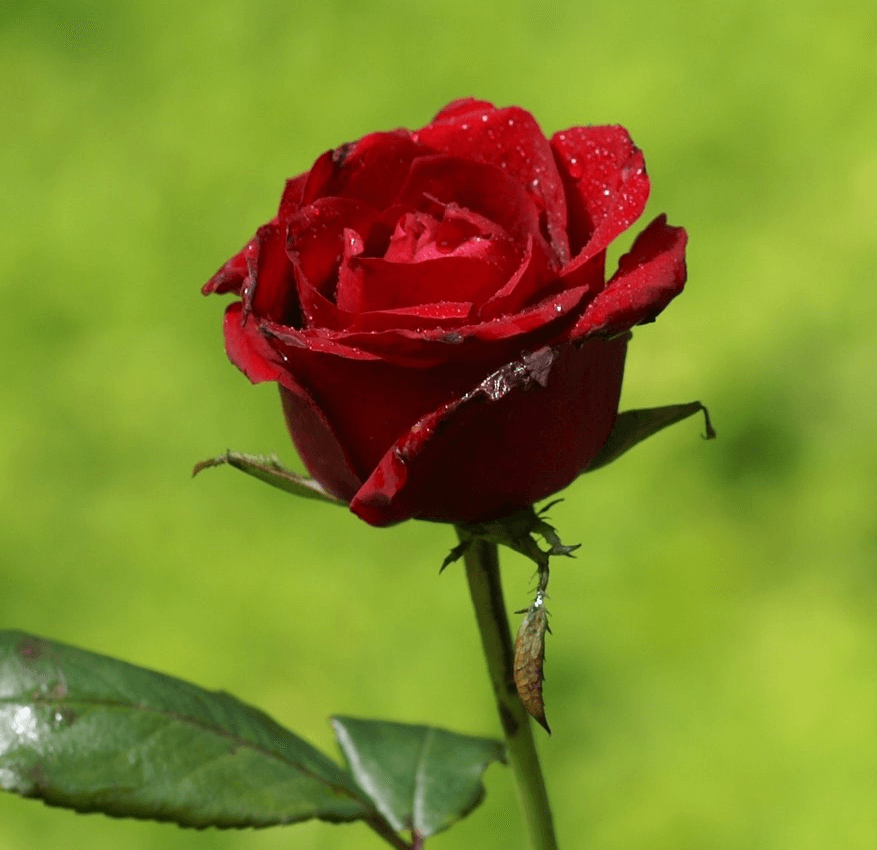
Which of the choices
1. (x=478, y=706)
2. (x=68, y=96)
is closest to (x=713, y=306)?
(x=478, y=706)

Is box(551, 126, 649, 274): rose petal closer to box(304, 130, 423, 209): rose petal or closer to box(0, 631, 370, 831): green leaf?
box(304, 130, 423, 209): rose petal

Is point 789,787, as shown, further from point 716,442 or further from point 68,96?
point 68,96

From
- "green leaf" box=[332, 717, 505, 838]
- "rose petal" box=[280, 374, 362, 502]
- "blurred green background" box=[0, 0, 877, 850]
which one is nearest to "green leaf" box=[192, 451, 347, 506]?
"rose petal" box=[280, 374, 362, 502]

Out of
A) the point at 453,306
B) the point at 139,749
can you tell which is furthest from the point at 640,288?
the point at 139,749

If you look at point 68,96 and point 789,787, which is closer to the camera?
point 789,787

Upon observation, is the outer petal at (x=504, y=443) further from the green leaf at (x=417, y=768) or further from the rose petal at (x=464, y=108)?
the green leaf at (x=417, y=768)

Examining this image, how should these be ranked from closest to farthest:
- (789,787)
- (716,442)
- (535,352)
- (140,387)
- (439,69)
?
(535,352), (789,787), (716,442), (140,387), (439,69)

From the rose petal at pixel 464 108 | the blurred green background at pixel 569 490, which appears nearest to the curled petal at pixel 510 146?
the rose petal at pixel 464 108
